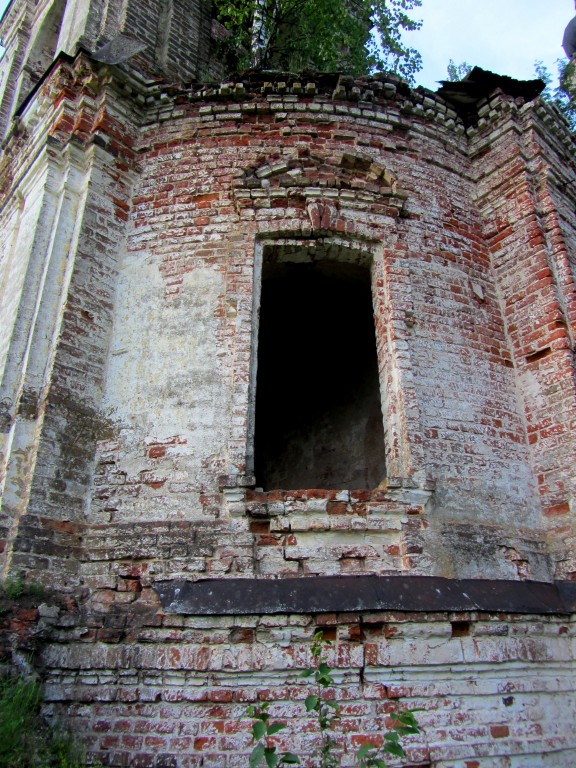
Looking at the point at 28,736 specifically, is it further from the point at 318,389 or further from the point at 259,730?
the point at 318,389

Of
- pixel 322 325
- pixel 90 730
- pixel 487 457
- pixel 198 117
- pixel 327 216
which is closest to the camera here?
pixel 90 730

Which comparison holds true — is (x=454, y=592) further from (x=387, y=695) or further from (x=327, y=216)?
(x=327, y=216)

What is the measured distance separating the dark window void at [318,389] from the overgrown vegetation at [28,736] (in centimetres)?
434

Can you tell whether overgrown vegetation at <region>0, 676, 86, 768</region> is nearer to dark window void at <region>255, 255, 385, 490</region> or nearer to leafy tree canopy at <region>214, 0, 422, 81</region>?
dark window void at <region>255, 255, 385, 490</region>

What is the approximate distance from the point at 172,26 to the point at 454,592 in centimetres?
796

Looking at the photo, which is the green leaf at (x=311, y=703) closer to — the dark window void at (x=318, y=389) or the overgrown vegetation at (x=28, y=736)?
the overgrown vegetation at (x=28, y=736)

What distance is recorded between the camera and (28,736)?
11.2 ft

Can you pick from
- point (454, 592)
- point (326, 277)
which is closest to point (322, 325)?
point (326, 277)

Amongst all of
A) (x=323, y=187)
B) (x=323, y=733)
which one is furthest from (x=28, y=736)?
(x=323, y=187)

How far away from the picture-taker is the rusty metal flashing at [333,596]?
387cm

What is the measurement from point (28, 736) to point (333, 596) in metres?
A: 1.93

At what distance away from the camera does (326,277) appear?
6.21m

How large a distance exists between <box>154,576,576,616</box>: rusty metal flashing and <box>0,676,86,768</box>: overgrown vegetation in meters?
0.92

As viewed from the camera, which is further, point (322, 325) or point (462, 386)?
point (322, 325)
